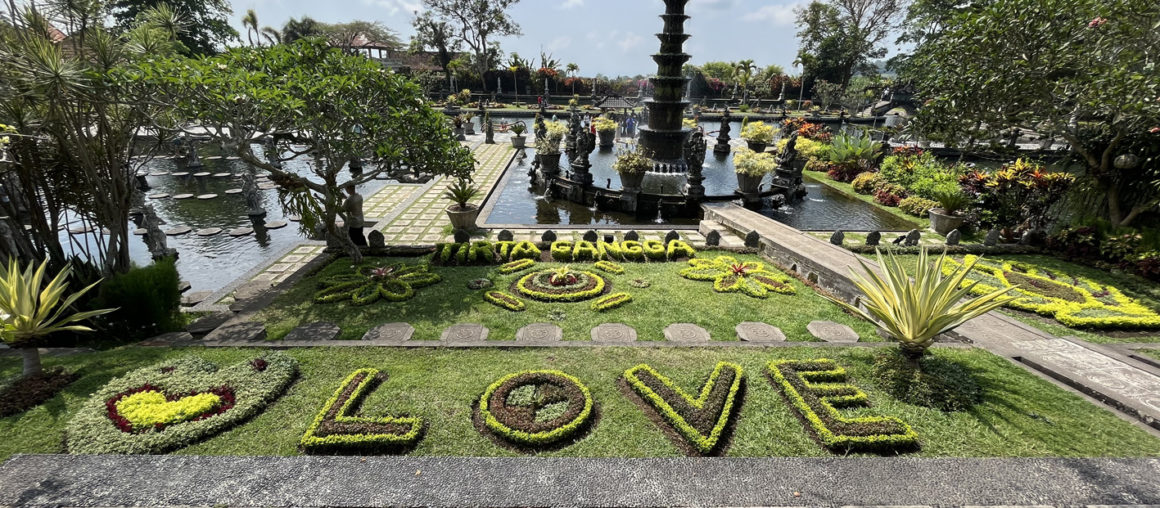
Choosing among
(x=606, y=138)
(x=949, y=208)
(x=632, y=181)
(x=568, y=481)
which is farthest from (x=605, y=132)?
(x=568, y=481)

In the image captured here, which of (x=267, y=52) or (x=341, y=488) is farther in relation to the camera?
(x=267, y=52)

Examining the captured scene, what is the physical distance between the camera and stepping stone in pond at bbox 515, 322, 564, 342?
7767 millimetres

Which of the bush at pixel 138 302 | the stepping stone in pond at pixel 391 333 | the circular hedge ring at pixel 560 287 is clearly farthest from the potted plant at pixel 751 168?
the bush at pixel 138 302

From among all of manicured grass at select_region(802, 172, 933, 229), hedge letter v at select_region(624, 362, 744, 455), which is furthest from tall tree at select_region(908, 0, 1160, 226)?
hedge letter v at select_region(624, 362, 744, 455)

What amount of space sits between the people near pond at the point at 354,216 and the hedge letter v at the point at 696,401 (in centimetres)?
884

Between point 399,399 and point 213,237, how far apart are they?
479 inches

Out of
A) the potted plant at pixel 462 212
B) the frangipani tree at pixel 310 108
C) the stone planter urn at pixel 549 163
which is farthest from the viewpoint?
the stone planter urn at pixel 549 163

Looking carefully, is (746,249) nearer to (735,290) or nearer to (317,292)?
(735,290)

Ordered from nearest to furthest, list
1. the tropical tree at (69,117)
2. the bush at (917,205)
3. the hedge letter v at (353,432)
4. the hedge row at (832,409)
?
the hedge letter v at (353,432) → the hedge row at (832,409) → the tropical tree at (69,117) → the bush at (917,205)

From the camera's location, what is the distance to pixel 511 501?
14.4 ft

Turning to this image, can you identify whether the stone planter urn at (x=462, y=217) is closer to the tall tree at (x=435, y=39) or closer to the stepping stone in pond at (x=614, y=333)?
the stepping stone in pond at (x=614, y=333)

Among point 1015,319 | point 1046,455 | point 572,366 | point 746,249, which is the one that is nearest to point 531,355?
point 572,366

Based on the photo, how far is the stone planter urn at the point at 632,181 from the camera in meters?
16.4

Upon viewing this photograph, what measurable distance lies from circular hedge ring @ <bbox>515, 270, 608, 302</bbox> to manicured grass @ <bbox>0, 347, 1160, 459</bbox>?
6.79 ft
